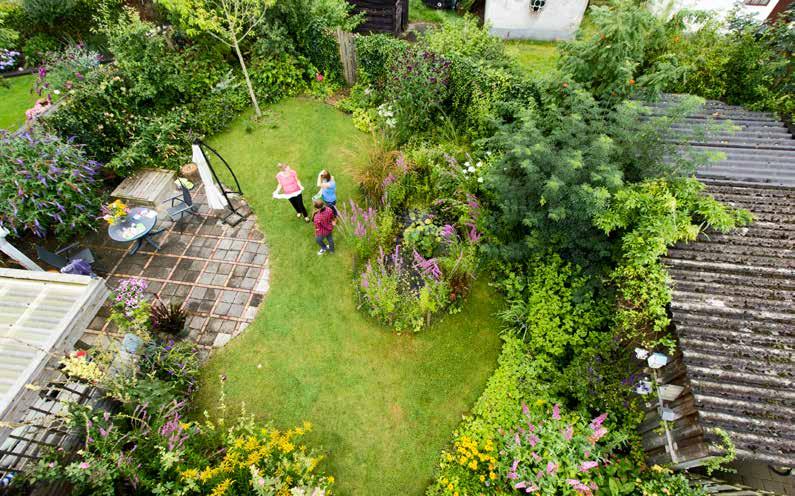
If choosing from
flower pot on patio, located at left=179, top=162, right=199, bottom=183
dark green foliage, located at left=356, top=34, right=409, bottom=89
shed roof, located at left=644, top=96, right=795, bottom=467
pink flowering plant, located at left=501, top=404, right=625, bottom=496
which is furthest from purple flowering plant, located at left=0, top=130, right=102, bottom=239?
shed roof, located at left=644, top=96, right=795, bottom=467

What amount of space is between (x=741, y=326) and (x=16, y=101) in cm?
1766

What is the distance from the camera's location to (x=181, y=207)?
8352 mm

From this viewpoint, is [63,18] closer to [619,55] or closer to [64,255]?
[64,255]

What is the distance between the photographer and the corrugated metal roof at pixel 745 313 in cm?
397

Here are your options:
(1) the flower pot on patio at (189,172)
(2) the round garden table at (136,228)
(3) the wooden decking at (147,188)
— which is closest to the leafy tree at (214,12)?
(1) the flower pot on patio at (189,172)

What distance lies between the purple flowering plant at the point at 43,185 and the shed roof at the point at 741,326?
1041 centimetres

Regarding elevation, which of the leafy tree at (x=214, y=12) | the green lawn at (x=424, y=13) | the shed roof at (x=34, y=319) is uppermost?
the leafy tree at (x=214, y=12)

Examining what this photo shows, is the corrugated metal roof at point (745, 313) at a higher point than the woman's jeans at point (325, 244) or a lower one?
higher

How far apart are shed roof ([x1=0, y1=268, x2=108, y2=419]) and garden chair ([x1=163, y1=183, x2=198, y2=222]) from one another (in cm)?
325

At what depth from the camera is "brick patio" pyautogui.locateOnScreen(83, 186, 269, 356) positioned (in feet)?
22.9

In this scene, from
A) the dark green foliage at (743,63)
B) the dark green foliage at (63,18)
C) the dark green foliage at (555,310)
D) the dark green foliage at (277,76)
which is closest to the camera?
the dark green foliage at (555,310)

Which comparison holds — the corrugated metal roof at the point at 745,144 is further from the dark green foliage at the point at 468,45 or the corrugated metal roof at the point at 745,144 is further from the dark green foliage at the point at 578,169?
the dark green foliage at the point at 468,45

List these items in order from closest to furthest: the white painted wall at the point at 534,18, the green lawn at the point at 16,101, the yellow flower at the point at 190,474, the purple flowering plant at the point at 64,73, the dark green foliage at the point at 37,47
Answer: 1. the yellow flower at the point at 190,474
2. the purple flowering plant at the point at 64,73
3. the green lawn at the point at 16,101
4. the dark green foliage at the point at 37,47
5. the white painted wall at the point at 534,18

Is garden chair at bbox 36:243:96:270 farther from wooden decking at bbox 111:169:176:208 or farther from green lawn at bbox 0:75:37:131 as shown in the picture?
green lawn at bbox 0:75:37:131
